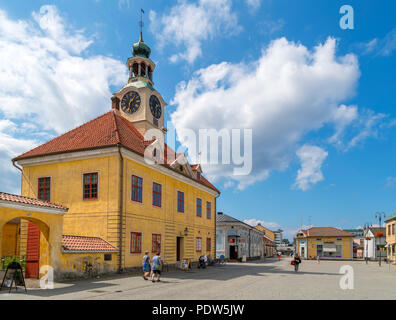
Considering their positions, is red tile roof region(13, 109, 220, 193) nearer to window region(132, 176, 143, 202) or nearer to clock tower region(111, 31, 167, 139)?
window region(132, 176, 143, 202)

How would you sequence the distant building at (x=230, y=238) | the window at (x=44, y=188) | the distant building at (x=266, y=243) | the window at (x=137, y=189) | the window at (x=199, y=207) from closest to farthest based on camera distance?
the window at (x=137, y=189) < the window at (x=44, y=188) < the window at (x=199, y=207) < the distant building at (x=230, y=238) < the distant building at (x=266, y=243)

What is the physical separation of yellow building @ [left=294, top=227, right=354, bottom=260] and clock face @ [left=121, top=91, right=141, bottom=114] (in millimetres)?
49866

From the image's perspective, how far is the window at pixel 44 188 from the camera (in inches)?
942

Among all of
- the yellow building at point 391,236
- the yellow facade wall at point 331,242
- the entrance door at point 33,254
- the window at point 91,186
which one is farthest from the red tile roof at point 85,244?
the yellow facade wall at point 331,242

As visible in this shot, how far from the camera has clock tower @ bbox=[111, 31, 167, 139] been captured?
1273 inches

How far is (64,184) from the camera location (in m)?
23.4

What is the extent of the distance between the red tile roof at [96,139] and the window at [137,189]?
1804 millimetres

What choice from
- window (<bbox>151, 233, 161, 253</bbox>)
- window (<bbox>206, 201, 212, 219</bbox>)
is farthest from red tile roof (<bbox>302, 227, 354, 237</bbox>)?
window (<bbox>151, 233, 161, 253</bbox>)

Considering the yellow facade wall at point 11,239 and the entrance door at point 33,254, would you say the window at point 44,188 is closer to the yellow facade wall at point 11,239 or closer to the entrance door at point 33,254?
the yellow facade wall at point 11,239

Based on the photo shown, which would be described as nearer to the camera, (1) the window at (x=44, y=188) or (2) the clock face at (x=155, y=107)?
(1) the window at (x=44, y=188)
